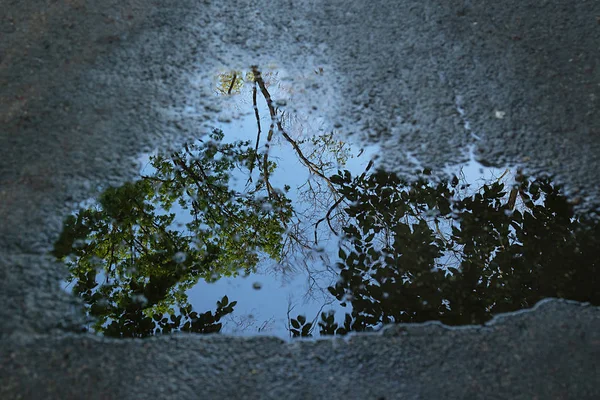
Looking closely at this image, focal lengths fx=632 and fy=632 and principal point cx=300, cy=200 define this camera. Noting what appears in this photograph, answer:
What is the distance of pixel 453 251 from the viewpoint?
10.1 feet

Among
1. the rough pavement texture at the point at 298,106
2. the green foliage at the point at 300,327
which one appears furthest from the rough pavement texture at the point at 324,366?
the green foliage at the point at 300,327

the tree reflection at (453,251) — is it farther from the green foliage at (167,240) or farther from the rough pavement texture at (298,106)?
the green foliage at (167,240)

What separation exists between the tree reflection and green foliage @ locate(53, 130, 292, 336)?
0.44m

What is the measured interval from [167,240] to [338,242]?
2.80 ft

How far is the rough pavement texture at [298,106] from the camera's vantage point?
7.64ft

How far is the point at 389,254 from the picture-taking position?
10.2ft

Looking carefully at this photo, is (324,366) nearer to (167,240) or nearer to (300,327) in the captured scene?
(300,327)

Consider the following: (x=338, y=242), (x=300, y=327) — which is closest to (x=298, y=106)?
(x=338, y=242)

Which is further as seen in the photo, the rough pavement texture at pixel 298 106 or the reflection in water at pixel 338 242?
the reflection in water at pixel 338 242

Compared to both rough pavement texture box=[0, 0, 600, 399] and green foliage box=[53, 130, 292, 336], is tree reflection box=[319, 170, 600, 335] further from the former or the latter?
green foliage box=[53, 130, 292, 336]

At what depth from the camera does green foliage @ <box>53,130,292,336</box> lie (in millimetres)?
2746

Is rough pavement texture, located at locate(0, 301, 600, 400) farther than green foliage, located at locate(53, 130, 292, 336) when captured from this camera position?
No

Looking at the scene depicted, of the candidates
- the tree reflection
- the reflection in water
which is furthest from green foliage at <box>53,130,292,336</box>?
the tree reflection

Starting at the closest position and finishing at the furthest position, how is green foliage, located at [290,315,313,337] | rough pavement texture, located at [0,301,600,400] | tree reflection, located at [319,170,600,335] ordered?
1. rough pavement texture, located at [0,301,600,400]
2. green foliage, located at [290,315,313,337]
3. tree reflection, located at [319,170,600,335]
